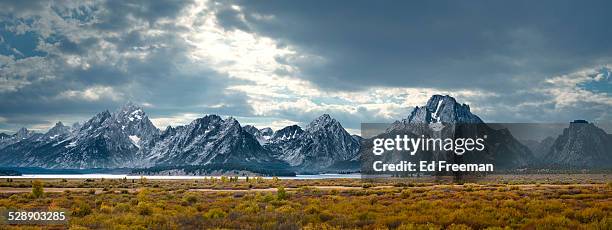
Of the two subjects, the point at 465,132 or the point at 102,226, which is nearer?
the point at 102,226

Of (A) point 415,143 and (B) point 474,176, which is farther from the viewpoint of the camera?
(B) point 474,176

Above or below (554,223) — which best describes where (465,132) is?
above

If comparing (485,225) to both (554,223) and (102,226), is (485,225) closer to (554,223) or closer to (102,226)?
(554,223)

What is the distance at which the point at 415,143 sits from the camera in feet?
224

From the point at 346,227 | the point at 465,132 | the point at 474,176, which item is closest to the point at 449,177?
the point at 474,176

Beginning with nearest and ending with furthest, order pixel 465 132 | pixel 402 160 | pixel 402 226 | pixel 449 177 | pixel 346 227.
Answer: pixel 402 226, pixel 346 227, pixel 402 160, pixel 465 132, pixel 449 177

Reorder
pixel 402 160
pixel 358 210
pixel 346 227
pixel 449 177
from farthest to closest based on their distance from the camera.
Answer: pixel 449 177
pixel 402 160
pixel 358 210
pixel 346 227

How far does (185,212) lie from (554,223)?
24282 mm

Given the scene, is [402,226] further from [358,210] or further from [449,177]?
[449,177]

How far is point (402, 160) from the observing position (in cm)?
6506

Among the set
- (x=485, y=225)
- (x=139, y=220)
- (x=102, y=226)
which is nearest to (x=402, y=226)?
(x=485, y=225)

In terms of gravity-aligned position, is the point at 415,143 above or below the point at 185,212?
above

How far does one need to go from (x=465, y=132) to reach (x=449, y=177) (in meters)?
40.4

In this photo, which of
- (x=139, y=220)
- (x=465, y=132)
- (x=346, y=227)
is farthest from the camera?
(x=465, y=132)
